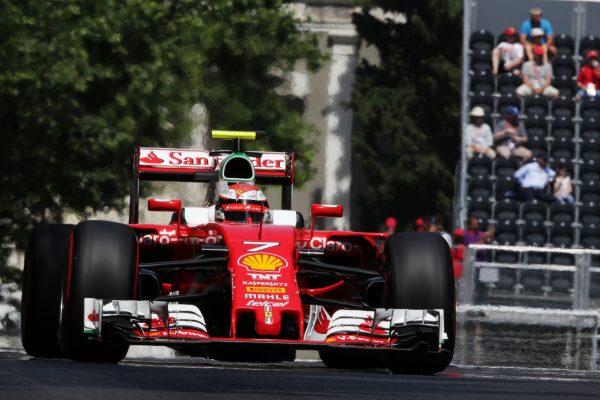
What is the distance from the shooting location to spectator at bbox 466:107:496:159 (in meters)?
28.0

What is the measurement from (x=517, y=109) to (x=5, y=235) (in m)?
7.65

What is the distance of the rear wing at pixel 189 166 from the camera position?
51.4 feet

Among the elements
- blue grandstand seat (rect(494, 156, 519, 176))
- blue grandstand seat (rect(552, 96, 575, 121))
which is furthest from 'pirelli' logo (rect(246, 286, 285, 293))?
blue grandstand seat (rect(552, 96, 575, 121))

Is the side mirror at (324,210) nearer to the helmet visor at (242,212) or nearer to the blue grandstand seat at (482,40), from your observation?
the helmet visor at (242,212)

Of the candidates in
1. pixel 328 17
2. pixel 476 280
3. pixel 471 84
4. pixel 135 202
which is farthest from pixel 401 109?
pixel 135 202

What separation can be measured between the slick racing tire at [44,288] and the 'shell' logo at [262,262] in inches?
57.4

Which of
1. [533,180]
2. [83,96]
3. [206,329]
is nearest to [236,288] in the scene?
[206,329]

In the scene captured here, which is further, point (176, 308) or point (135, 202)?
point (135, 202)

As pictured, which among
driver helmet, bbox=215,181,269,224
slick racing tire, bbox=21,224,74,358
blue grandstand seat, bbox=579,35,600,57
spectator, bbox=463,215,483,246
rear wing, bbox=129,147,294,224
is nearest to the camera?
slick racing tire, bbox=21,224,74,358

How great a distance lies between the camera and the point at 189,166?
1580cm

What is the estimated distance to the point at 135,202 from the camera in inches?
611

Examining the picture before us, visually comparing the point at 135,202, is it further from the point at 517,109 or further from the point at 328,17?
the point at 328,17

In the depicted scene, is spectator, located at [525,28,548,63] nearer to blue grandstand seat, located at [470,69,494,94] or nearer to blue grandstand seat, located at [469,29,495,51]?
blue grandstand seat, located at [469,29,495,51]

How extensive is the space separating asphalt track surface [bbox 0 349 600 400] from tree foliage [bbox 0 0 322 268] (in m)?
17.3
